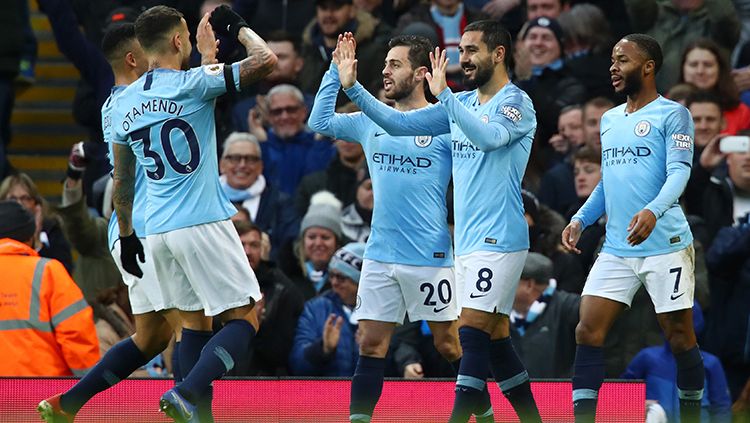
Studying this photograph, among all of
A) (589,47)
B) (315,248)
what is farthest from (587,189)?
(589,47)

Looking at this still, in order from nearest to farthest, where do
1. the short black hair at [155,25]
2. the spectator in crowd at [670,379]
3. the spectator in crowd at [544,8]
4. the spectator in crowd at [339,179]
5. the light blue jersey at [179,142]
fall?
the light blue jersey at [179,142] < the short black hair at [155,25] < the spectator in crowd at [670,379] < the spectator in crowd at [339,179] < the spectator in crowd at [544,8]

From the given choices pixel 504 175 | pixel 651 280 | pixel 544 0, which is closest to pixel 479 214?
pixel 504 175

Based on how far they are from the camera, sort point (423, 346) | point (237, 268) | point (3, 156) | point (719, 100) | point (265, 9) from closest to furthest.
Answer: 1. point (237, 268)
2. point (423, 346)
3. point (719, 100)
4. point (3, 156)
5. point (265, 9)

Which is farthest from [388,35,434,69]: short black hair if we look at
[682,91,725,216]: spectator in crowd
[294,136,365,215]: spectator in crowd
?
[682,91,725,216]: spectator in crowd

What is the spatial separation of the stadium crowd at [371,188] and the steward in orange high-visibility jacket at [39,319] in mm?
15

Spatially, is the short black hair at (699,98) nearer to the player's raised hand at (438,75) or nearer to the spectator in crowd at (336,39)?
the spectator in crowd at (336,39)

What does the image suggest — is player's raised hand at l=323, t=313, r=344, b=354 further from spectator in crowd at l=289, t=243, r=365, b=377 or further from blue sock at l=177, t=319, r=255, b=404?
blue sock at l=177, t=319, r=255, b=404

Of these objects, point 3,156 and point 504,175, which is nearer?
point 504,175

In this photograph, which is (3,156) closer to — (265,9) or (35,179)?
(35,179)

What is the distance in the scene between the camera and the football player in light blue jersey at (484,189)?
9266 mm

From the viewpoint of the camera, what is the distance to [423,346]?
1188 centimetres

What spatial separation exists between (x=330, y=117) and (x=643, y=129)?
1959 mm

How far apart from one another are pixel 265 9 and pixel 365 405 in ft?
23.2

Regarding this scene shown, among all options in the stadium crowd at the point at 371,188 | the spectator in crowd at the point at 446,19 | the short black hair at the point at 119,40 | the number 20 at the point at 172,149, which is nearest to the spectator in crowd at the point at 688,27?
the stadium crowd at the point at 371,188
